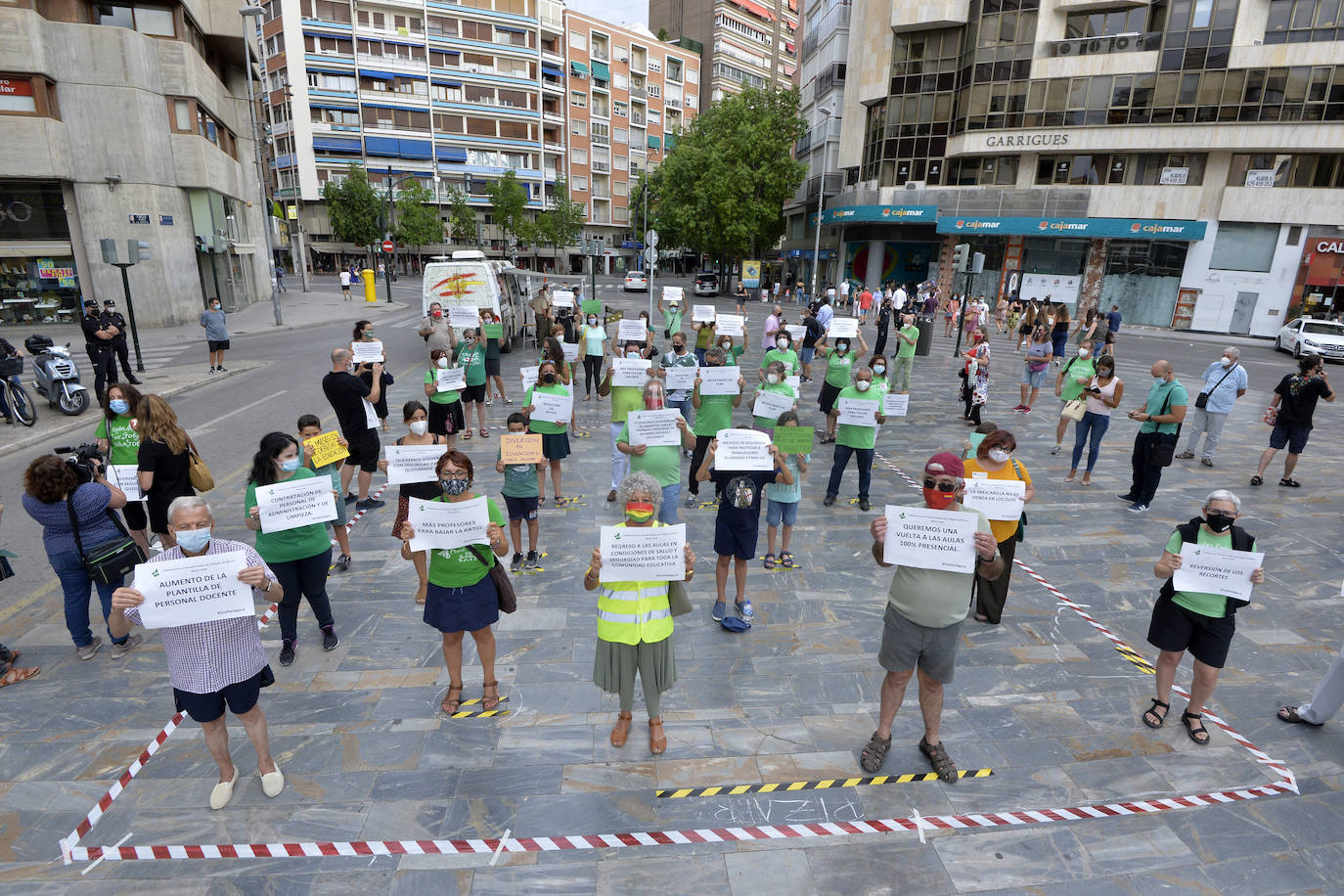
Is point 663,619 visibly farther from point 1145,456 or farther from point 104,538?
point 1145,456

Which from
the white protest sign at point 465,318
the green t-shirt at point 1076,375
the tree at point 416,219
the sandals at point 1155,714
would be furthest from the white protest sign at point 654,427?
the tree at point 416,219

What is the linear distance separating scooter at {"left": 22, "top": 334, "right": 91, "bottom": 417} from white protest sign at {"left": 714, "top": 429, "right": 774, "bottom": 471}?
48.7ft

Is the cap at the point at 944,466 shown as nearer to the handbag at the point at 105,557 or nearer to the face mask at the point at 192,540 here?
the face mask at the point at 192,540

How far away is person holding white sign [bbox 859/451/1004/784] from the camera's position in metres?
4.52

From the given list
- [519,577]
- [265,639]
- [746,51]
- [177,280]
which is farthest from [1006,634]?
[746,51]

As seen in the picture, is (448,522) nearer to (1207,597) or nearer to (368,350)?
(1207,597)

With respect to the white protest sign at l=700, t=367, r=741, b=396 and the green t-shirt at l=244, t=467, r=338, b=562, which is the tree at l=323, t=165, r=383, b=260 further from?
the green t-shirt at l=244, t=467, r=338, b=562

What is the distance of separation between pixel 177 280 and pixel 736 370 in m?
28.6

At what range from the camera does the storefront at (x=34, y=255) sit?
24719mm

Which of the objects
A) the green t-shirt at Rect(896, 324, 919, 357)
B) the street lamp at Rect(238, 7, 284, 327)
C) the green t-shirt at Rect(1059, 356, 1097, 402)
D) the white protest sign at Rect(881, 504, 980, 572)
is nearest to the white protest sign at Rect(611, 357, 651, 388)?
the white protest sign at Rect(881, 504, 980, 572)

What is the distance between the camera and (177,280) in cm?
2775

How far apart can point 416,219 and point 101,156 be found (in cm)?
3610

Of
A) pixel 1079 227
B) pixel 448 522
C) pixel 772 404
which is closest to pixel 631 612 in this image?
pixel 448 522

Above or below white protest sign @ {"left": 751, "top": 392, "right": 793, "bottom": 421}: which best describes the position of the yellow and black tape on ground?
below
